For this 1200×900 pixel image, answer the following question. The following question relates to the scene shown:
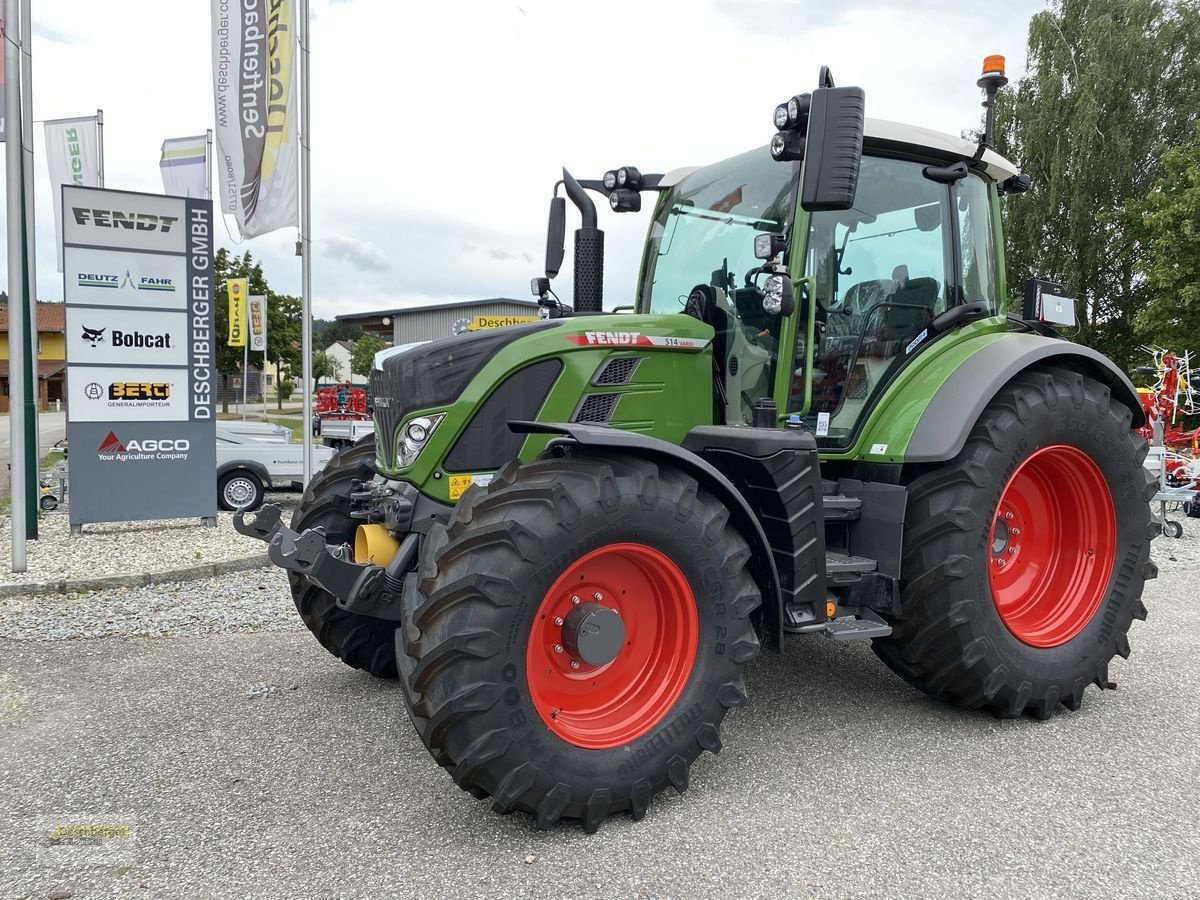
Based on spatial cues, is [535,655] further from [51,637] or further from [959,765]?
[51,637]

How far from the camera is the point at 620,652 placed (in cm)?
294

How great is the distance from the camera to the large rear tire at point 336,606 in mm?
3912

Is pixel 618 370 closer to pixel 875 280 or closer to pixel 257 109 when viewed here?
pixel 875 280

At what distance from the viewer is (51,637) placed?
16.0ft

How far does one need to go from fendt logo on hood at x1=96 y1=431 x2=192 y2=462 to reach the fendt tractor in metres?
4.50

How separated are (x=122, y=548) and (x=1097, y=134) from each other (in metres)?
25.1

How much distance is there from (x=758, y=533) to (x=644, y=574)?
0.44 meters

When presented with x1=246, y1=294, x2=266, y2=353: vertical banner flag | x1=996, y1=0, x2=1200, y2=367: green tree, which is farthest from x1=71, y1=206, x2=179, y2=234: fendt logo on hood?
x1=996, y1=0, x2=1200, y2=367: green tree

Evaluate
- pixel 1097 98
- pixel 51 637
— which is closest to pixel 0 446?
pixel 51 637

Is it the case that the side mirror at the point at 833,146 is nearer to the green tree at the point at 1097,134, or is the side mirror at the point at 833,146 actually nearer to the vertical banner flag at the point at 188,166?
the vertical banner flag at the point at 188,166

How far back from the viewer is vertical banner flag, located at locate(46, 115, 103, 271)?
1145cm

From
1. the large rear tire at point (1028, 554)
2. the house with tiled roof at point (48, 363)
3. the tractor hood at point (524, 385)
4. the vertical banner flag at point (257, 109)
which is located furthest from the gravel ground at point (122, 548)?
the house with tiled roof at point (48, 363)

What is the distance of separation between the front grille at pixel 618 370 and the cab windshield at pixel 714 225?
0.64 meters

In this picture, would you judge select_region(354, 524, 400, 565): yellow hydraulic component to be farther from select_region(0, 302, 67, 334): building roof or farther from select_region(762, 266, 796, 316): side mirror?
select_region(0, 302, 67, 334): building roof
